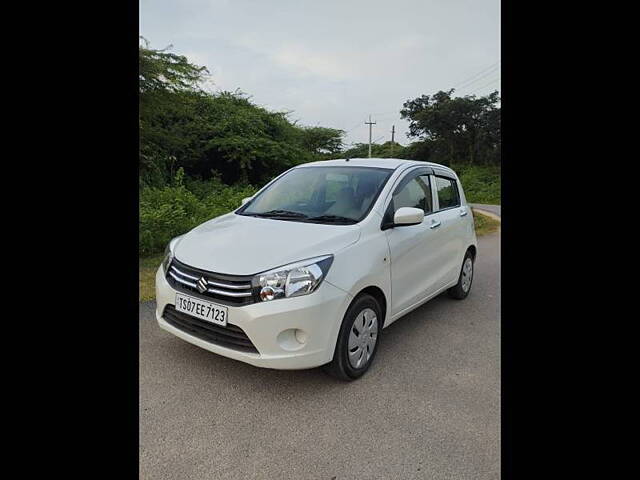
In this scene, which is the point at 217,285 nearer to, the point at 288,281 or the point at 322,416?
the point at 288,281

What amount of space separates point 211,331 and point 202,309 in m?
0.16

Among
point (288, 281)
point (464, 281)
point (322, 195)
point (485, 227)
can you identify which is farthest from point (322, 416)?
point (485, 227)

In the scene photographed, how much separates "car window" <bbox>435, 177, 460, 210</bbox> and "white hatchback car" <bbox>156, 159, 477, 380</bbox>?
25 cm

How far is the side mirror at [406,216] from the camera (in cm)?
318

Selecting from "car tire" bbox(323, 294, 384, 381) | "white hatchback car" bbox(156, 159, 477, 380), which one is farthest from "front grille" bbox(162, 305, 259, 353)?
"car tire" bbox(323, 294, 384, 381)

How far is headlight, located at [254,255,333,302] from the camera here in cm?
252

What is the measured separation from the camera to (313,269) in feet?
8.50

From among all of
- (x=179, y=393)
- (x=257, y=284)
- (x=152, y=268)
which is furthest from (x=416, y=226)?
(x=152, y=268)

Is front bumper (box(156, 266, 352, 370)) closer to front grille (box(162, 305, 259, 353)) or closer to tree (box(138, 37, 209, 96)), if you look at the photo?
front grille (box(162, 305, 259, 353))

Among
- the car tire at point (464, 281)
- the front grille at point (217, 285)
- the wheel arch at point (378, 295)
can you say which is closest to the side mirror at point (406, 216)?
the wheel arch at point (378, 295)

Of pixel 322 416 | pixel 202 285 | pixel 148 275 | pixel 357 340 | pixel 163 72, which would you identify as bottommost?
pixel 322 416
